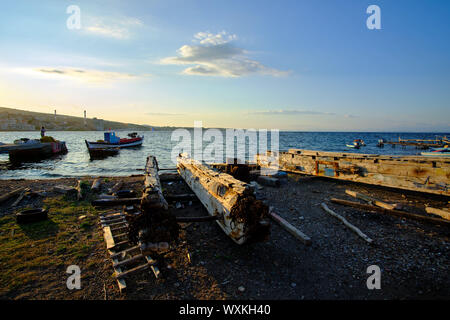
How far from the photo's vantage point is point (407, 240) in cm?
581

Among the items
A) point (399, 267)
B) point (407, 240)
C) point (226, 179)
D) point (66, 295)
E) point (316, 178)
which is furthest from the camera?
point (316, 178)

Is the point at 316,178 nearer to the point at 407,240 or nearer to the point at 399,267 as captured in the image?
the point at 407,240

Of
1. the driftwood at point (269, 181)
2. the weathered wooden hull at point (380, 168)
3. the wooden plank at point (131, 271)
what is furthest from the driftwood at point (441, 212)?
the wooden plank at point (131, 271)

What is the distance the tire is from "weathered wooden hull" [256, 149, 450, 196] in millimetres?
12020

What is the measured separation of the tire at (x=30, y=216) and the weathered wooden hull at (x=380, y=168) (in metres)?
12.0

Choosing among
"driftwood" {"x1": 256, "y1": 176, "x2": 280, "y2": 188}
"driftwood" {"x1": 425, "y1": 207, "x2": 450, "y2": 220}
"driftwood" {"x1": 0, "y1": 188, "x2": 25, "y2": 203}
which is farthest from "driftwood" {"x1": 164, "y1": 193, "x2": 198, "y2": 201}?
"driftwood" {"x1": 425, "y1": 207, "x2": 450, "y2": 220}

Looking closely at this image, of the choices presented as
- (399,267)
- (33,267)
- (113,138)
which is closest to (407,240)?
(399,267)

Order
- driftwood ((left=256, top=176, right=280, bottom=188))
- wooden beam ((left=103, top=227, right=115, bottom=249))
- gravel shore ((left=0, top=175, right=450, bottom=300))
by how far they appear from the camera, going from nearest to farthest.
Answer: gravel shore ((left=0, top=175, right=450, bottom=300)) < wooden beam ((left=103, top=227, right=115, bottom=249)) < driftwood ((left=256, top=176, right=280, bottom=188))

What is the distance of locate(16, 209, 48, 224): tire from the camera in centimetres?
702

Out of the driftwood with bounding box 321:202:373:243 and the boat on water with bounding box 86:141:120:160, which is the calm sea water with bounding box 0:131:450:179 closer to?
the boat on water with bounding box 86:141:120:160

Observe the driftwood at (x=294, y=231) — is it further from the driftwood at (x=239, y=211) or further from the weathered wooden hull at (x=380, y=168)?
the weathered wooden hull at (x=380, y=168)

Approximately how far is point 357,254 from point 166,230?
15.0 ft

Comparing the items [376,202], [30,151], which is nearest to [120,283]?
[376,202]

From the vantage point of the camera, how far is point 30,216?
7102 mm
